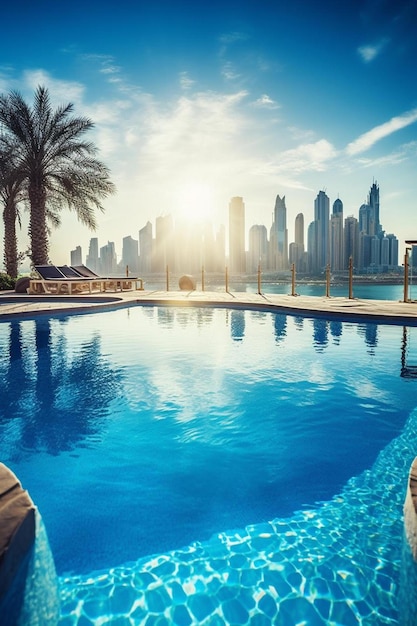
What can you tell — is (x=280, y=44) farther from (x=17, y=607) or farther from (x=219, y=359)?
(x=17, y=607)

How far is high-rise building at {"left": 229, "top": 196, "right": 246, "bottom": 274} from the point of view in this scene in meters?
103

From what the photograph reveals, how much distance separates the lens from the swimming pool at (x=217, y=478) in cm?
196

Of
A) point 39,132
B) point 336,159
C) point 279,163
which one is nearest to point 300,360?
point 279,163

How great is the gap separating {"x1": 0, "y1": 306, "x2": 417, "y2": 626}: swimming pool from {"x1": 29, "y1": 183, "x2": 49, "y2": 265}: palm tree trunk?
13923 millimetres

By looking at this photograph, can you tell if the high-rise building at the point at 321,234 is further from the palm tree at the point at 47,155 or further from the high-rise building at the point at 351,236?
the palm tree at the point at 47,155

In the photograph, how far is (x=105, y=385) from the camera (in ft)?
18.0

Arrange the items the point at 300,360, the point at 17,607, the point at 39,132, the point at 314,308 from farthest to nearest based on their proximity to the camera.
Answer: the point at 39,132 → the point at 314,308 → the point at 300,360 → the point at 17,607

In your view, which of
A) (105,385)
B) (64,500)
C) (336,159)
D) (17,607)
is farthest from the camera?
(336,159)

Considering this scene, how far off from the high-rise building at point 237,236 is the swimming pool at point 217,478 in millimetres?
90137

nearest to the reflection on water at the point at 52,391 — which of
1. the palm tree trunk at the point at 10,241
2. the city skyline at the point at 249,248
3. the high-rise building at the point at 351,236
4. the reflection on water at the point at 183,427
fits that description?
the reflection on water at the point at 183,427

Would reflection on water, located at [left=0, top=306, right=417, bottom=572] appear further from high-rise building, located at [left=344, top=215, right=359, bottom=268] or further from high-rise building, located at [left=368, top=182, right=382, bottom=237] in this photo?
high-rise building, located at [left=368, top=182, right=382, bottom=237]

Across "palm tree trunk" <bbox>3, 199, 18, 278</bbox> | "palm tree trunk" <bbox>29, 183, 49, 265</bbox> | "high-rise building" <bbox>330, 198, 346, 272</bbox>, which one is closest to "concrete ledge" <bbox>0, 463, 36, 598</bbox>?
"palm tree trunk" <bbox>29, 183, 49, 265</bbox>

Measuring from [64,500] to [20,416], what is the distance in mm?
1976

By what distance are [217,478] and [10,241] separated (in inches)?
904
